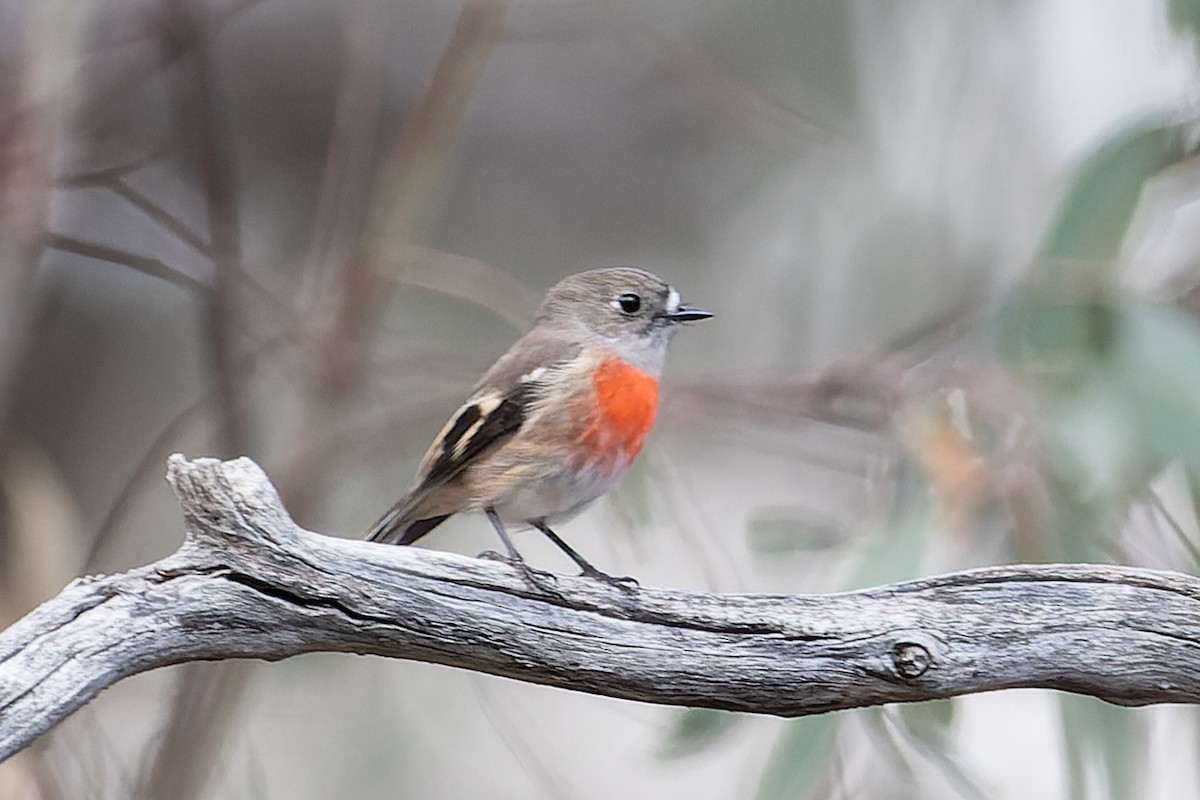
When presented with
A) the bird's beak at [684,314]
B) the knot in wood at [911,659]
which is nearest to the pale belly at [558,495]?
the bird's beak at [684,314]

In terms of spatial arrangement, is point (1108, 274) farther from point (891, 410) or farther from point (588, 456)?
point (588, 456)

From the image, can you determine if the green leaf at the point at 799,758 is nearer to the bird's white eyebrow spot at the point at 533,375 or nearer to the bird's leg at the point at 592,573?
the bird's leg at the point at 592,573

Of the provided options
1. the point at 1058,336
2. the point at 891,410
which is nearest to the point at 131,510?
the point at 891,410

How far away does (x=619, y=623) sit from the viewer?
58.7 inches

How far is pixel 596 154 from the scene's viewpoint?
Result: 4.76 meters

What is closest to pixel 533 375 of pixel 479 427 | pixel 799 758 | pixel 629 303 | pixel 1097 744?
pixel 479 427

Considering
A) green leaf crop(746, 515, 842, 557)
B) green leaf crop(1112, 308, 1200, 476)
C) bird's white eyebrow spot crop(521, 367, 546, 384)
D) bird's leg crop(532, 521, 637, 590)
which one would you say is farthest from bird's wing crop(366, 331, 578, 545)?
green leaf crop(1112, 308, 1200, 476)

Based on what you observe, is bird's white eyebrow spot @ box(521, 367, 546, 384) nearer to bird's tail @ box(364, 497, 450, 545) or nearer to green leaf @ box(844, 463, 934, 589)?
bird's tail @ box(364, 497, 450, 545)

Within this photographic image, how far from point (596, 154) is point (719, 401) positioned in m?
2.31

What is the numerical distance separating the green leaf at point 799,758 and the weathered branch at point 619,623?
538mm

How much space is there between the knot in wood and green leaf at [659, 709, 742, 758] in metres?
0.78

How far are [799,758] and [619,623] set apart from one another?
2.12 ft

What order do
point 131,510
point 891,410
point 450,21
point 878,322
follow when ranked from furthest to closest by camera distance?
point 450,21
point 878,322
point 131,510
point 891,410

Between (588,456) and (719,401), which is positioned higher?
(719,401)
